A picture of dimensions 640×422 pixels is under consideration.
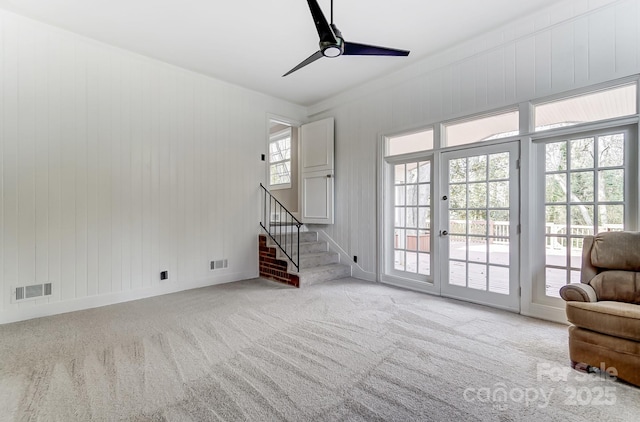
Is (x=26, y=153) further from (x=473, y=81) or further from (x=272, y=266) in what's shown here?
(x=473, y=81)

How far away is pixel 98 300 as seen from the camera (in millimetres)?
3648

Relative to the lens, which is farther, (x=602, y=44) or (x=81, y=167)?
(x=81, y=167)

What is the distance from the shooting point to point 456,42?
12.2 ft

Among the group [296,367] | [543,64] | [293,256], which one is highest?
[543,64]

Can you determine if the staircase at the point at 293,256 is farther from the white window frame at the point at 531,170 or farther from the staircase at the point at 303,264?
the white window frame at the point at 531,170

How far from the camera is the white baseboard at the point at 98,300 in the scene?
3.18m

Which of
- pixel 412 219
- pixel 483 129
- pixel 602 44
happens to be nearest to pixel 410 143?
pixel 483 129

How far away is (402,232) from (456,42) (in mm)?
2663

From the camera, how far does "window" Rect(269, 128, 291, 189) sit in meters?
7.12

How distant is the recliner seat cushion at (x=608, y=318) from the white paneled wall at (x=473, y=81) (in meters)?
2.17

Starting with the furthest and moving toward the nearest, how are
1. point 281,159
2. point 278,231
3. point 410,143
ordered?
point 281,159, point 278,231, point 410,143

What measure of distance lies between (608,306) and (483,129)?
234cm

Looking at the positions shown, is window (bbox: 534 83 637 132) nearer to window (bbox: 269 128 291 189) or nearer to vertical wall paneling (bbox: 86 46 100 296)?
window (bbox: 269 128 291 189)

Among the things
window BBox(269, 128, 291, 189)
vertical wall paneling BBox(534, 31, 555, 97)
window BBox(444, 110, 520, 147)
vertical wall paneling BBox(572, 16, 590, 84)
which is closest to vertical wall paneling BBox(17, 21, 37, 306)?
window BBox(269, 128, 291, 189)
